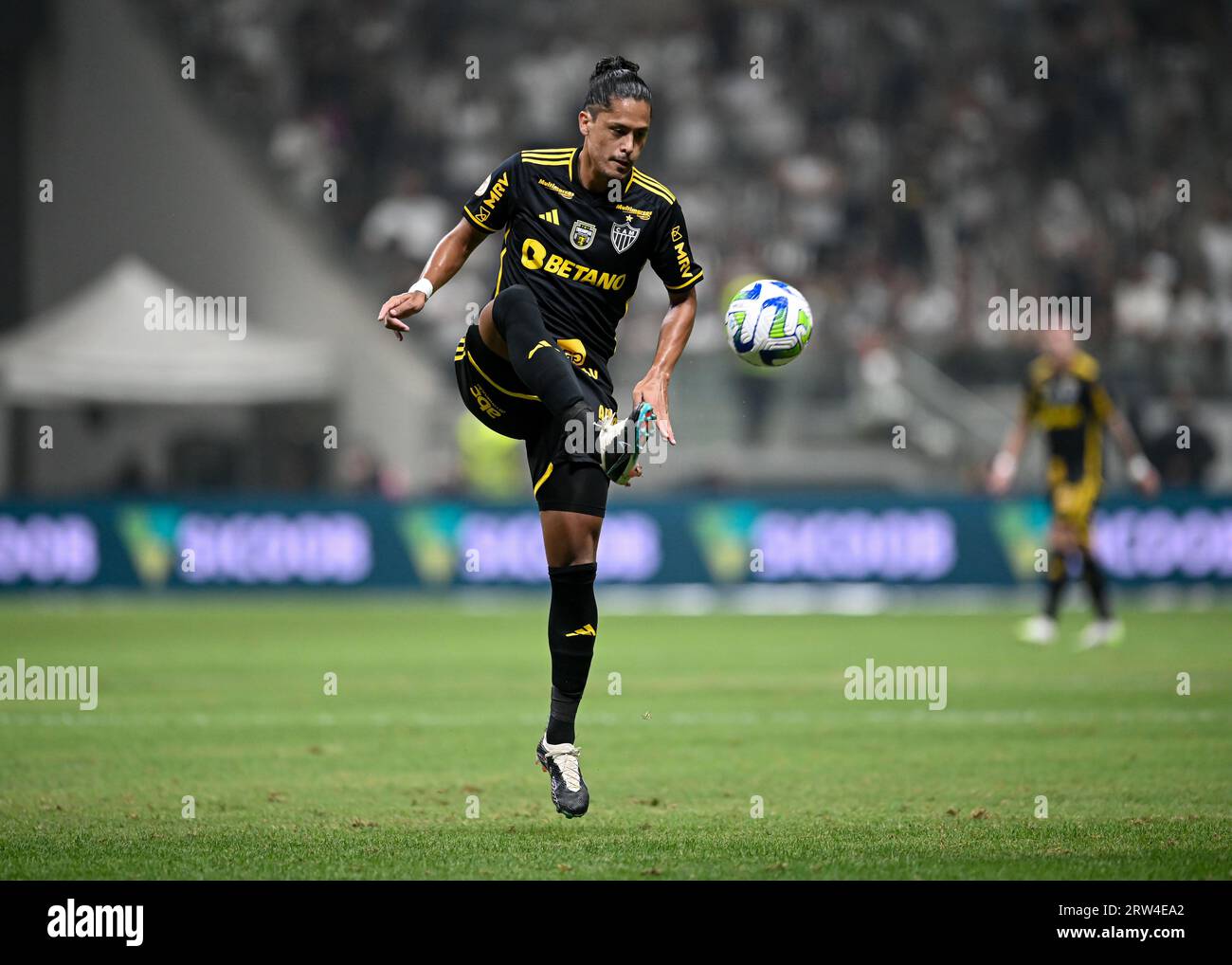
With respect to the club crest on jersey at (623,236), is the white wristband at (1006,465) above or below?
below

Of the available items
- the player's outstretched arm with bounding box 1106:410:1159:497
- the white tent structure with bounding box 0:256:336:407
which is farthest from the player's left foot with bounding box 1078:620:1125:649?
the white tent structure with bounding box 0:256:336:407

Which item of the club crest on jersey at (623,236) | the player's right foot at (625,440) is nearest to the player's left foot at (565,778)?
the player's right foot at (625,440)

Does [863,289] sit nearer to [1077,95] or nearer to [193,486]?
[1077,95]

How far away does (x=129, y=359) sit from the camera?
78.2 feet

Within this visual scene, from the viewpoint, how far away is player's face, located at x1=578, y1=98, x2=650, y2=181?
7.15m

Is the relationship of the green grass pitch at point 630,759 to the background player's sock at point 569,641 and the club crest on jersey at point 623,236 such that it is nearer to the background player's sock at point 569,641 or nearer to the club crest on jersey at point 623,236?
the background player's sock at point 569,641

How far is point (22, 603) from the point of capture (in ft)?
68.7

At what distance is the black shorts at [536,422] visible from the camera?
7254 millimetres

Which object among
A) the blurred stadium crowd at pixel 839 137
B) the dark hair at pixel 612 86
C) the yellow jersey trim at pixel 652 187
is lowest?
the yellow jersey trim at pixel 652 187

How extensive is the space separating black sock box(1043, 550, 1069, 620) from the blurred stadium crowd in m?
7.17

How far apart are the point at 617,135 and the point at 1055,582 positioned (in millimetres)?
9999

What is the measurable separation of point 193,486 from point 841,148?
10.5 metres

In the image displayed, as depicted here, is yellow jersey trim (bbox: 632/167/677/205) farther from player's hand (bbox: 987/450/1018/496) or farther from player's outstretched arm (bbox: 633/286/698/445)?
player's hand (bbox: 987/450/1018/496)

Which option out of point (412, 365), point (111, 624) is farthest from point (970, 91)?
point (111, 624)
